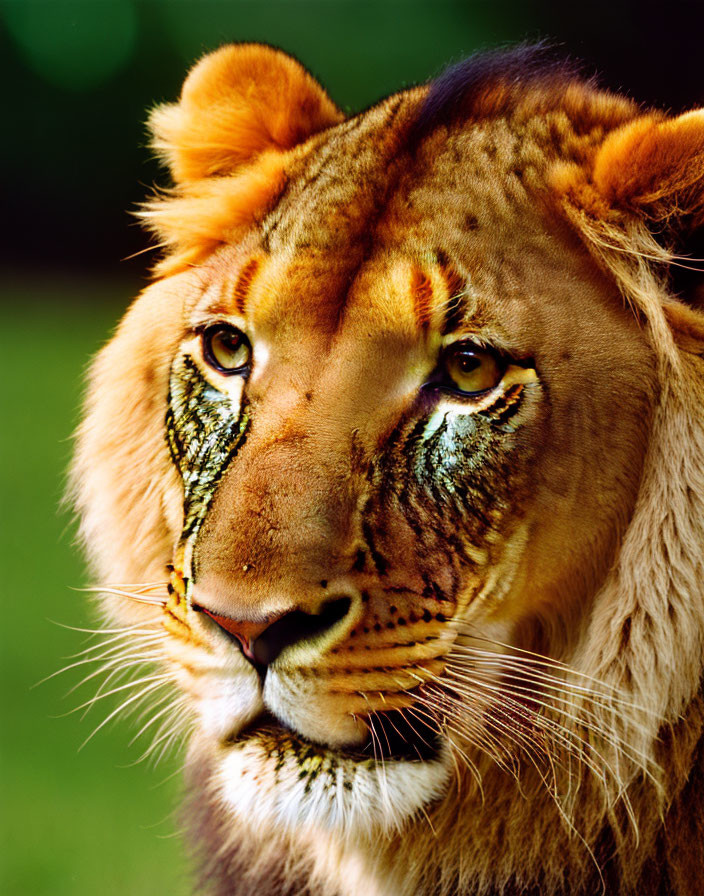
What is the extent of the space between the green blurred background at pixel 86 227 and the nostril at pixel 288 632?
116 cm

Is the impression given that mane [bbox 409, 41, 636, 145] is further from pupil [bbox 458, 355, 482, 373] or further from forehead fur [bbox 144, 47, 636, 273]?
pupil [bbox 458, 355, 482, 373]

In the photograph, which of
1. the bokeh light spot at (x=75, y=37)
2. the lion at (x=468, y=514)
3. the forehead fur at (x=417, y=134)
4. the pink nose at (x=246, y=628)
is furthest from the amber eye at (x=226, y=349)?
the bokeh light spot at (x=75, y=37)

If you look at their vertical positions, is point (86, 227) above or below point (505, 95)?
above

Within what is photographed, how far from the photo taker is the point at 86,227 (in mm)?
9570

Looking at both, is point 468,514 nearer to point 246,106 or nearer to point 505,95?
point 505,95

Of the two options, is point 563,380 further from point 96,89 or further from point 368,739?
point 96,89

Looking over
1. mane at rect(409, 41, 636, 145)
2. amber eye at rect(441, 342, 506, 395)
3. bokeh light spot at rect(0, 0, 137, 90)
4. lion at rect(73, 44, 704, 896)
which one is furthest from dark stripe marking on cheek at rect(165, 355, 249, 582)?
bokeh light spot at rect(0, 0, 137, 90)

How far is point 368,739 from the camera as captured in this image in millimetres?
1571

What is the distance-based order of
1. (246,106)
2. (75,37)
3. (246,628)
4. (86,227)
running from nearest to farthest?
(246,628), (246,106), (75,37), (86,227)

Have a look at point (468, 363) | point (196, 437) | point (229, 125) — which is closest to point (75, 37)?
point (229, 125)

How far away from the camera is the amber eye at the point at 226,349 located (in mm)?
1852

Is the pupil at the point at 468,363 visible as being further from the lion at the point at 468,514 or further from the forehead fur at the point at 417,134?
the forehead fur at the point at 417,134

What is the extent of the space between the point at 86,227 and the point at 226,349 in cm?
821

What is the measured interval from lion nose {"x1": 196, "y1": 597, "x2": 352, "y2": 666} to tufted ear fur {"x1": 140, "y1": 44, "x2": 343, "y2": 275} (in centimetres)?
91
